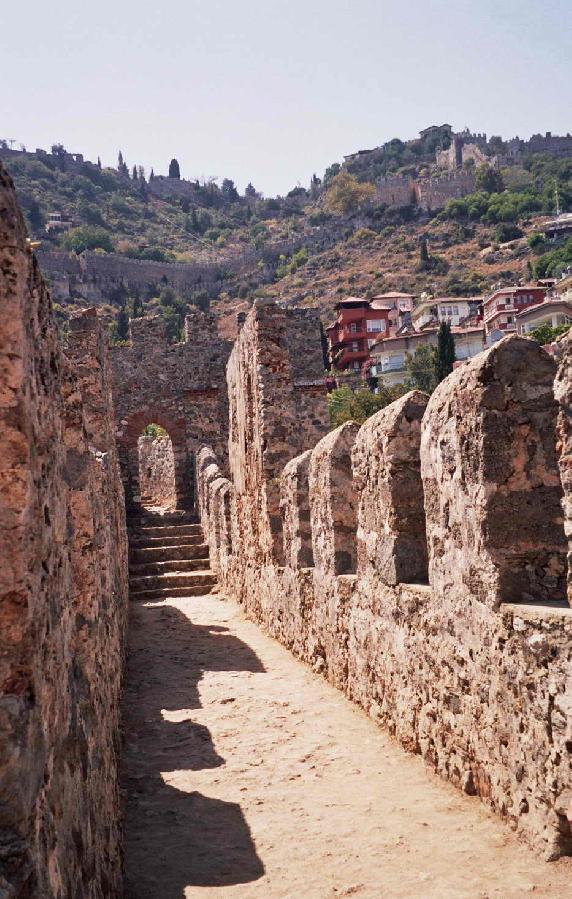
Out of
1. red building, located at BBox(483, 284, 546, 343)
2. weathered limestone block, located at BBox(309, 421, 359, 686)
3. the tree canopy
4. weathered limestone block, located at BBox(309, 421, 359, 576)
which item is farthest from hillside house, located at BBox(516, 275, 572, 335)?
the tree canopy

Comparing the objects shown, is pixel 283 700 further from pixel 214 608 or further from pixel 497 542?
pixel 214 608

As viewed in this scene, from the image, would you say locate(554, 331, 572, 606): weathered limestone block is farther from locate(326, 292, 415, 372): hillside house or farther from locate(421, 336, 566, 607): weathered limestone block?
locate(326, 292, 415, 372): hillside house

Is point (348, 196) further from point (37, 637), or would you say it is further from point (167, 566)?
point (37, 637)

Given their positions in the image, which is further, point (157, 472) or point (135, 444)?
point (157, 472)

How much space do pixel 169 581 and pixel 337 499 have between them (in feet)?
31.4

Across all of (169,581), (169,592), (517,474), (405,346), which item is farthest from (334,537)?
(405,346)

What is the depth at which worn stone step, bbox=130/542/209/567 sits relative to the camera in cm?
1714

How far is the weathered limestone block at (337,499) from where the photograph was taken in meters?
6.64

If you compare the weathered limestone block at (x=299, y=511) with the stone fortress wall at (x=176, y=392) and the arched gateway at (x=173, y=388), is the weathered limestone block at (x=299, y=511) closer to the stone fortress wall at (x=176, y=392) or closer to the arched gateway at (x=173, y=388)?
the stone fortress wall at (x=176, y=392)

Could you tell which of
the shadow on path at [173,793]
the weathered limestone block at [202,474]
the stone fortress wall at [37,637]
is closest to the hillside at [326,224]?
the weathered limestone block at [202,474]

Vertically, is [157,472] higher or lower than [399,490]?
higher

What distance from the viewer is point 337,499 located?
22.0ft

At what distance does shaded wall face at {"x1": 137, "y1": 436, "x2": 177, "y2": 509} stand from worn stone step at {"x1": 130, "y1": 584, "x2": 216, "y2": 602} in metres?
6.59

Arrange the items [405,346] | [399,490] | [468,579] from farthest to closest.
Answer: [405,346] < [399,490] < [468,579]
